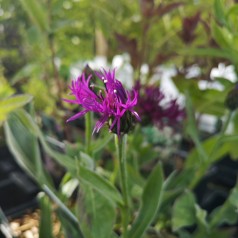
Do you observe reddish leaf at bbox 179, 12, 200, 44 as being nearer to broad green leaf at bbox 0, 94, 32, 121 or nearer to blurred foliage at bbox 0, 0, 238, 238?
blurred foliage at bbox 0, 0, 238, 238

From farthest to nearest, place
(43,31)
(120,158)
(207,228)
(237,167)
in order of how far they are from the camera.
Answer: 1. (237,167)
2. (43,31)
3. (207,228)
4. (120,158)

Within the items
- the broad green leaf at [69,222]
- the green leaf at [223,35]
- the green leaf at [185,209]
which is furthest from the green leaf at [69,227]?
the green leaf at [223,35]

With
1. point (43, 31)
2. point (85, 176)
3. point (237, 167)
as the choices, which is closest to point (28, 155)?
point (85, 176)

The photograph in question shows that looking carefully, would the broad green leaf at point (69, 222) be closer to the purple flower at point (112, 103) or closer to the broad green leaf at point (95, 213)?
the broad green leaf at point (95, 213)

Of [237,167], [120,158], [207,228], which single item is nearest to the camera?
[120,158]

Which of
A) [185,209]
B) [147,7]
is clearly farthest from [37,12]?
[185,209]

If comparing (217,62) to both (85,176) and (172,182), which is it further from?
(85,176)

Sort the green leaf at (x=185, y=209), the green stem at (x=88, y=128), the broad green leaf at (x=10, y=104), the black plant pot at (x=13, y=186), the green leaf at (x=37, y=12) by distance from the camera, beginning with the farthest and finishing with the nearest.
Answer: the black plant pot at (x=13, y=186) < the green leaf at (x=37, y=12) < the green leaf at (x=185, y=209) < the green stem at (x=88, y=128) < the broad green leaf at (x=10, y=104)

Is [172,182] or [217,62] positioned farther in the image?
[217,62]
